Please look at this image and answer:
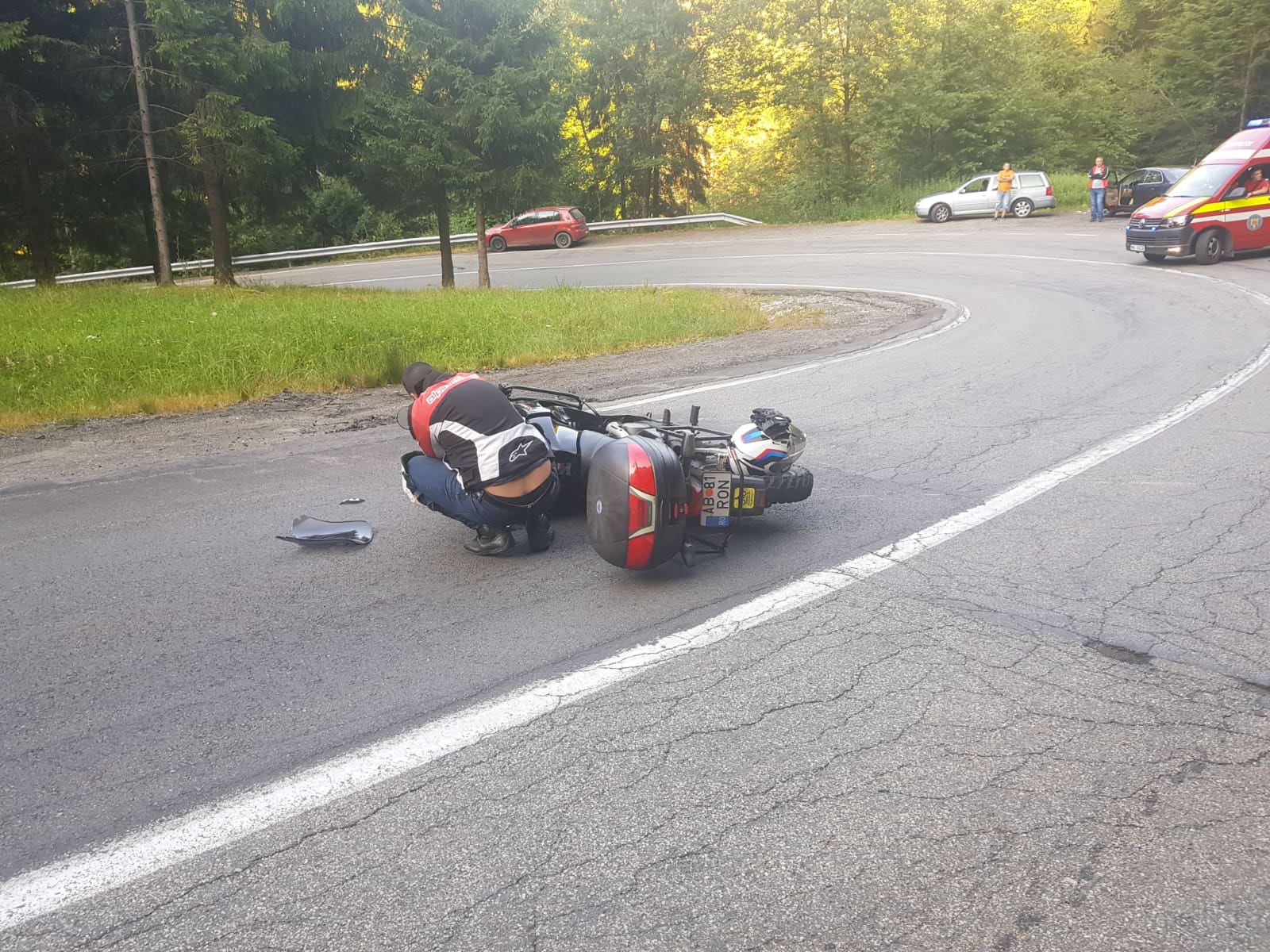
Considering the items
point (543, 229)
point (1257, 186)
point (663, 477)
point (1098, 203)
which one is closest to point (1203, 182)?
point (1257, 186)

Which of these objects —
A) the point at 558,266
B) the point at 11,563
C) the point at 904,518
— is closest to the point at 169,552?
the point at 11,563

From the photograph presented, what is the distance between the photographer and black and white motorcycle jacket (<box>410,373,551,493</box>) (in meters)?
5.33

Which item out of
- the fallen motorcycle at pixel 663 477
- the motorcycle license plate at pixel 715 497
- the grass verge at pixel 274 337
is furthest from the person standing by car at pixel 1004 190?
the motorcycle license plate at pixel 715 497

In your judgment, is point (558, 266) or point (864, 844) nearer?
point (864, 844)

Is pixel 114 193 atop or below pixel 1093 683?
atop

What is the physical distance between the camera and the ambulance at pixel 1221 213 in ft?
63.6

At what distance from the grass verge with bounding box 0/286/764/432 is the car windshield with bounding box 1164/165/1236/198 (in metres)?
9.44

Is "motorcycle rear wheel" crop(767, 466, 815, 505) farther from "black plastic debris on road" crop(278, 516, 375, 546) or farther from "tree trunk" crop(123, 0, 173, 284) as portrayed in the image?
"tree trunk" crop(123, 0, 173, 284)

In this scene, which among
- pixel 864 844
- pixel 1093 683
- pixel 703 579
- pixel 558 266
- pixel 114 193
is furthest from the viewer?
pixel 558 266

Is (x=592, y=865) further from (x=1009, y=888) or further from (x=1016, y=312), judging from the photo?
(x=1016, y=312)

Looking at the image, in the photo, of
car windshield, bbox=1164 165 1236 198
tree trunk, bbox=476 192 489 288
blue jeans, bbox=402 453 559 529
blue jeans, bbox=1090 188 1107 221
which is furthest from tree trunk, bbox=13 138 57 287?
blue jeans, bbox=1090 188 1107 221

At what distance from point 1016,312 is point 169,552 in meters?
12.9

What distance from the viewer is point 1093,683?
400cm

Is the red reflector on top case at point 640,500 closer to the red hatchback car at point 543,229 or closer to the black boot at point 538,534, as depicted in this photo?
the black boot at point 538,534
